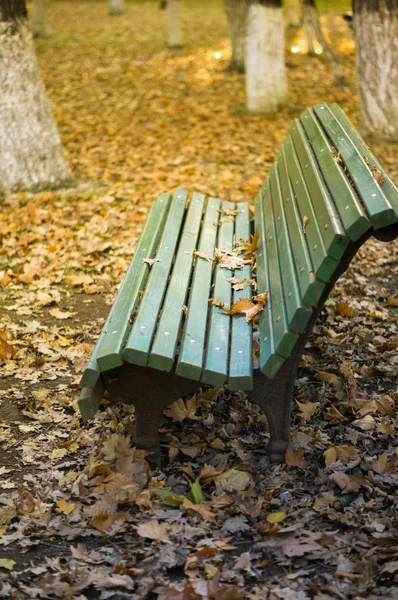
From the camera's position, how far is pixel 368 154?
11.3 ft

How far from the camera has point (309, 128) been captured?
4.29 metres

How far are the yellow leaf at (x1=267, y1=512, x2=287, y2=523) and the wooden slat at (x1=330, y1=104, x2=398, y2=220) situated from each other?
4.12 ft

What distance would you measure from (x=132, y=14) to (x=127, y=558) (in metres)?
22.4

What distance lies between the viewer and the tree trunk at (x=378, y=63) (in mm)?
7859

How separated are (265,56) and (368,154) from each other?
6.32 m

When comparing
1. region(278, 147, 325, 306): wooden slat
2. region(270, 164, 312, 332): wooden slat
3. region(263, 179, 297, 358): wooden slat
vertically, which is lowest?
region(263, 179, 297, 358): wooden slat

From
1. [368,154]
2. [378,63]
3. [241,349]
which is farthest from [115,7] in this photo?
[241,349]

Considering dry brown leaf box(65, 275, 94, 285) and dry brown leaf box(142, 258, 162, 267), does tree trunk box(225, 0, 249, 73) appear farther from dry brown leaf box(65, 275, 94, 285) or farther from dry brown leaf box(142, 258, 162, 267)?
dry brown leaf box(142, 258, 162, 267)

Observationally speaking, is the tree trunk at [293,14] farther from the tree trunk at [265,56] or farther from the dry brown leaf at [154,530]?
the dry brown leaf at [154,530]

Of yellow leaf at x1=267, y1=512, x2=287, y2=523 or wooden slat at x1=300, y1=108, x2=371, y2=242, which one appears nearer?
wooden slat at x1=300, y1=108, x2=371, y2=242

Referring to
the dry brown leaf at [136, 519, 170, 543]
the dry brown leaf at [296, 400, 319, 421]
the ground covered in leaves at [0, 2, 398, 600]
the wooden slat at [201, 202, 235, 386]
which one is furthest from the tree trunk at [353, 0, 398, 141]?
the dry brown leaf at [136, 519, 170, 543]

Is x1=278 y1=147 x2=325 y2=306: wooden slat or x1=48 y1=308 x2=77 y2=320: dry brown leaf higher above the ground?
x1=278 y1=147 x2=325 y2=306: wooden slat

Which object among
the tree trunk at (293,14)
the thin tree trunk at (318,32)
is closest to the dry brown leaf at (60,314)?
the thin tree trunk at (318,32)

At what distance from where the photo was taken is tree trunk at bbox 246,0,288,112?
29.8ft
